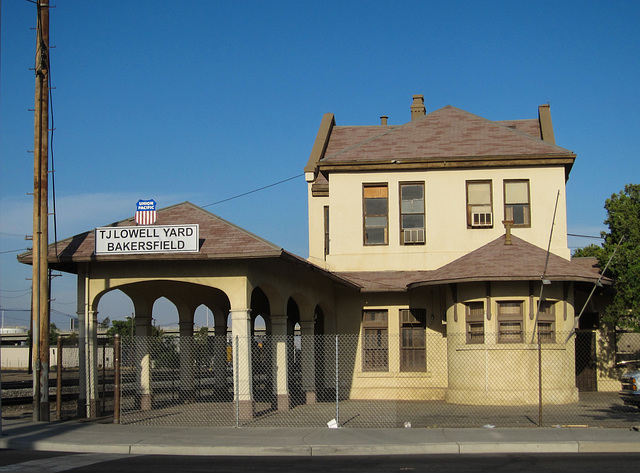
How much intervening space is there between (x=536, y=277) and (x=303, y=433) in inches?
339

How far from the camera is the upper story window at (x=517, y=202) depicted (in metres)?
24.7

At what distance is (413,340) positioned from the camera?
24.3 m

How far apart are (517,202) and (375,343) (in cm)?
656

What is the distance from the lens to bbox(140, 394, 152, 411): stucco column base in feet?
65.7

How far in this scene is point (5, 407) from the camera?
77.8 feet

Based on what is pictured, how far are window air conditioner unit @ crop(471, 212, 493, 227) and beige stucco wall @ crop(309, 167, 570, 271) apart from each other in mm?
199

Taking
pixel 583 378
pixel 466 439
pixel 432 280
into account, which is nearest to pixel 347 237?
pixel 432 280

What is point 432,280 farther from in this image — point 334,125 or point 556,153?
point 334,125

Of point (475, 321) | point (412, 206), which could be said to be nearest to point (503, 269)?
point (475, 321)

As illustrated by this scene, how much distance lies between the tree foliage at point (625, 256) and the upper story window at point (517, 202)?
2.57 metres

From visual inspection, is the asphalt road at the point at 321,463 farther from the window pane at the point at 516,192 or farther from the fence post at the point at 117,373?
→ the window pane at the point at 516,192

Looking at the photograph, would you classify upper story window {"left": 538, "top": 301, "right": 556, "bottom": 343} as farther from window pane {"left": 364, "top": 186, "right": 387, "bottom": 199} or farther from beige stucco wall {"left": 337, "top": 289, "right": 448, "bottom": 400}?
window pane {"left": 364, "top": 186, "right": 387, "bottom": 199}

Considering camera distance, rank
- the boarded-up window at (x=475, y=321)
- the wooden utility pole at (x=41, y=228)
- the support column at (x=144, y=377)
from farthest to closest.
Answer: the boarded-up window at (x=475, y=321) → the support column at (x=144, y=377) → the wooden utility pole at (x=41, y=228)

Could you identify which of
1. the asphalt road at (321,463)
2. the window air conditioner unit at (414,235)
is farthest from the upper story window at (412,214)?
the asphalt road at (321,463)
